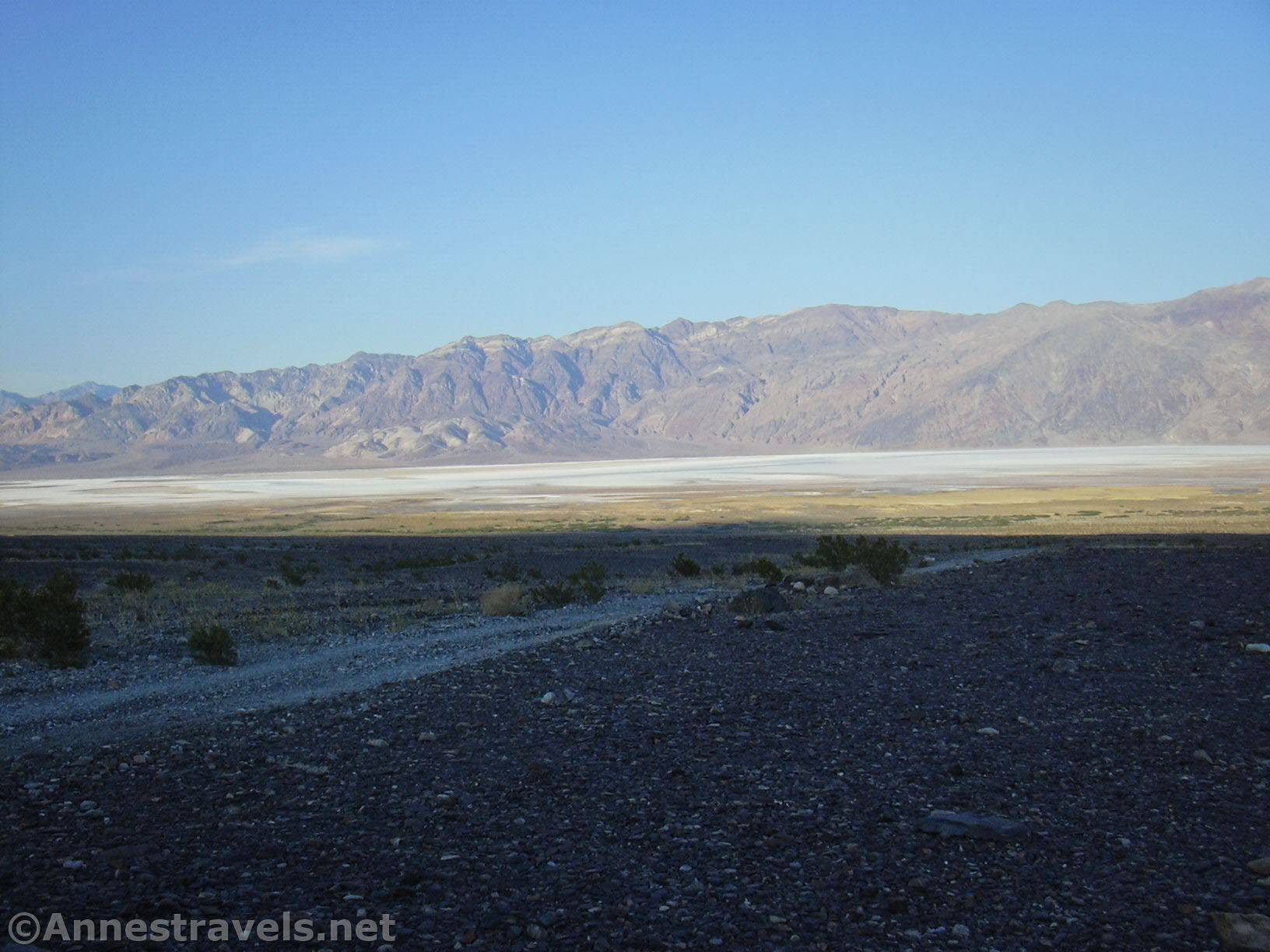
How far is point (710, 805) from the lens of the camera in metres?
6.08

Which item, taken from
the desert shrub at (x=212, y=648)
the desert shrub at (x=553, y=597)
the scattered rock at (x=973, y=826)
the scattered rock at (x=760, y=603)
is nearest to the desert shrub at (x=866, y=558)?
the scattered rock at (x=760, y=603)

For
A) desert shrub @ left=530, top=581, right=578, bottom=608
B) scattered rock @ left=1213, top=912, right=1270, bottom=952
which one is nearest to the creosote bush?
desert shrub @ left=530, top=581, right=578, bottom=608

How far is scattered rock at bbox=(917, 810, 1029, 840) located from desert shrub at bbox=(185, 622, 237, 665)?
10.5 meters

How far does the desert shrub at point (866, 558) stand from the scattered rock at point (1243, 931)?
1400 centimetres

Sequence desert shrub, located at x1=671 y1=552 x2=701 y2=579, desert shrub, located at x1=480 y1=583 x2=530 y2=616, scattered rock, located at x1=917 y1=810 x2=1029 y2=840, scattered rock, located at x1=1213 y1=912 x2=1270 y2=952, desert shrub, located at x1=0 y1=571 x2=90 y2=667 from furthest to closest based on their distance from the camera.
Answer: desert shrub, located at x1=671 y1=552 x2=701 y2=579, desert shrub, located at x1=480 y1=583 x2=530 y2=616, desert shrub, located at x1=0 y1=571 x2=90 y2=667, scattered rock, located at x1=917 y1=810 x2=1029 y2=840, scattered rock, located at x1=1213 y1=912 x2=1270 y2=952

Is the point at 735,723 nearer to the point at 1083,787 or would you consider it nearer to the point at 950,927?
the point at 1083,787

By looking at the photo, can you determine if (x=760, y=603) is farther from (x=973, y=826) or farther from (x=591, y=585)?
(x=973, y=826)


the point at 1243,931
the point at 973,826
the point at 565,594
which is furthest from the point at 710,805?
the point at 565,594

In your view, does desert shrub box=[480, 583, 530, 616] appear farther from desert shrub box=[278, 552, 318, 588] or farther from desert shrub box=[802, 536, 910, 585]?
desert shrub box=[278, 552, 318, 588]

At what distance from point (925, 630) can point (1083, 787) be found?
243 inches

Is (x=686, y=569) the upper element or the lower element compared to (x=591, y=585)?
lower

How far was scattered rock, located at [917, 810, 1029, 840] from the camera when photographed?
213 inches

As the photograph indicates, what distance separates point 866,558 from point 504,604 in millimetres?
7075

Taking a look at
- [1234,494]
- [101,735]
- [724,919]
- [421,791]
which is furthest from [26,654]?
[1234,494]
